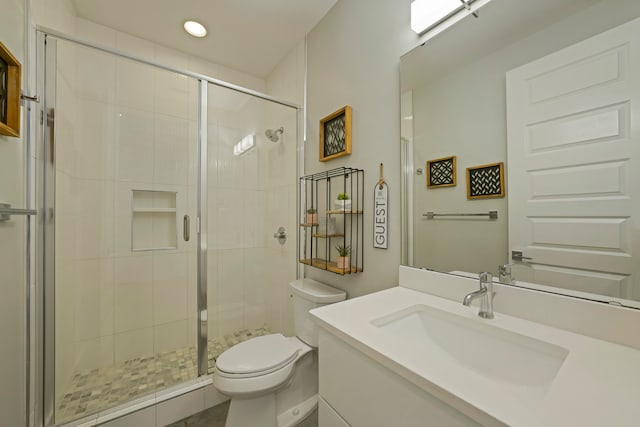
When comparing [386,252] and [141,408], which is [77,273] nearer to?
[141,408]

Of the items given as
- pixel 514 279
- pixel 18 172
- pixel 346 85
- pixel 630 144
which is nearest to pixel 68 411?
pixel 18 172

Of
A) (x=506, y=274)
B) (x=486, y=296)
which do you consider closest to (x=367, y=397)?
(x=486, y=296)

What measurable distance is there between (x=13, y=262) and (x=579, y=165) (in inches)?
75.6

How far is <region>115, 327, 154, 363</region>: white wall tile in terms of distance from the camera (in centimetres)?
157

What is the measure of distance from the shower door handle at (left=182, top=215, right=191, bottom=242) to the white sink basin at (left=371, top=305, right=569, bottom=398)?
1.41 meters

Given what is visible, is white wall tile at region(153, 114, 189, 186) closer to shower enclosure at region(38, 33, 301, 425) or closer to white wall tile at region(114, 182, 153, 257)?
shower enclosure at region(38, 33, 301, 425)

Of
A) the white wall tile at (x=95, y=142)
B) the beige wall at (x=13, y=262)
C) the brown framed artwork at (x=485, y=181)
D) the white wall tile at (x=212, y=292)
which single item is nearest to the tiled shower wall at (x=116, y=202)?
the white wall tile at (x=95, y=142)

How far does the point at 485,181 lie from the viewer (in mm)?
930

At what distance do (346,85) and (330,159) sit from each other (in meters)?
0.44

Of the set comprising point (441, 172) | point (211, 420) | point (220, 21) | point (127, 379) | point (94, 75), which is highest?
point (220, 21)

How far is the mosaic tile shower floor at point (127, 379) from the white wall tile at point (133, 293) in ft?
Answer: 0.75

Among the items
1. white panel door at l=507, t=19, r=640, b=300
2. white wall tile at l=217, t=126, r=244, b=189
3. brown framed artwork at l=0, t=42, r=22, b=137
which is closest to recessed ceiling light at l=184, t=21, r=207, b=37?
white wall tile at l=217, t=126, r=244, b=189

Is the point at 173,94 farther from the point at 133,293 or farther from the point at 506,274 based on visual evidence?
the point at 506,274

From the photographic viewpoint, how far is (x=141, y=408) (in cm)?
133
